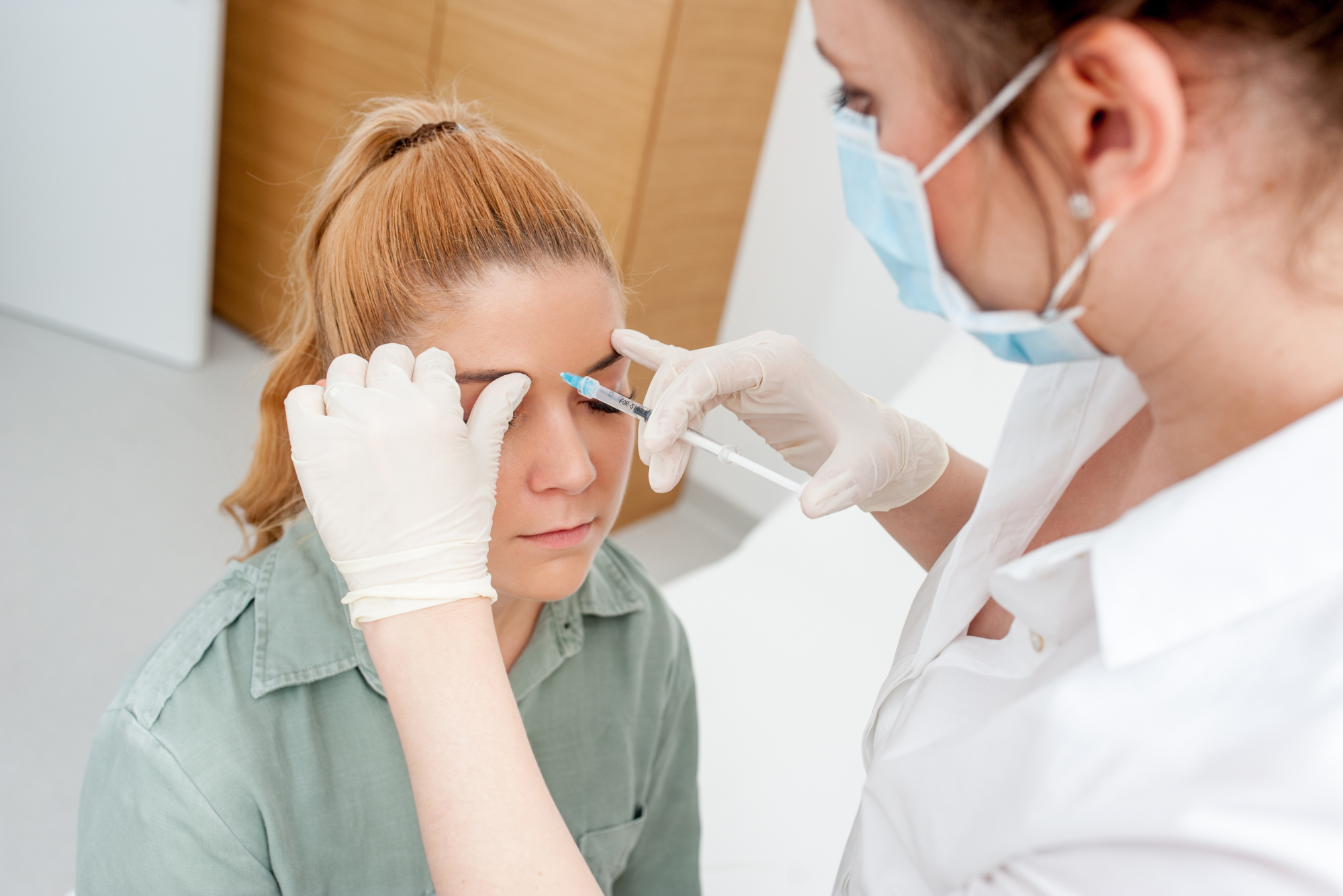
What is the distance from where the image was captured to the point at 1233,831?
1.93 ft

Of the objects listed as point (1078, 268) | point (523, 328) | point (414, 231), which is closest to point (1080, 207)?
point (1078, 268)

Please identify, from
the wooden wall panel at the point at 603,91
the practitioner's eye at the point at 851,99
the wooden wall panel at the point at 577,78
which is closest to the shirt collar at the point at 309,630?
the practitioner's eye at the point at 851,99

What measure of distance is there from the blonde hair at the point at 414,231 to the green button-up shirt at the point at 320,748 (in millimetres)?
265

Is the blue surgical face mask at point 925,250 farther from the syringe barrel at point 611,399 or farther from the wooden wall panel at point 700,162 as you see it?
the wooden wall panel at point 700,162

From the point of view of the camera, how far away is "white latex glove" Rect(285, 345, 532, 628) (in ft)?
2.85

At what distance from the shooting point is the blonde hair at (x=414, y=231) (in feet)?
3.59

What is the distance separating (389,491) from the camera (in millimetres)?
890

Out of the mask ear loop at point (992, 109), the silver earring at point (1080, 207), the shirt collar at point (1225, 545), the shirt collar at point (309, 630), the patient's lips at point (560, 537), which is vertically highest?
the mask ear loop at point (992, 109)

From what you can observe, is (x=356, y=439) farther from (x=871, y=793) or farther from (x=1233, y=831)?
(x=1233, y=831)

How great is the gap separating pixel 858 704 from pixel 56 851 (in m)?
1.48

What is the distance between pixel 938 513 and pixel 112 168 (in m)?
2.92

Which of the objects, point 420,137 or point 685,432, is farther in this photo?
point 420,137

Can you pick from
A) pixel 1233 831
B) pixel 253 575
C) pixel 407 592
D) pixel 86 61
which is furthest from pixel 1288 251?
pixel 86 61

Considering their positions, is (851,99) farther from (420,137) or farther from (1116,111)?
(420,137)
